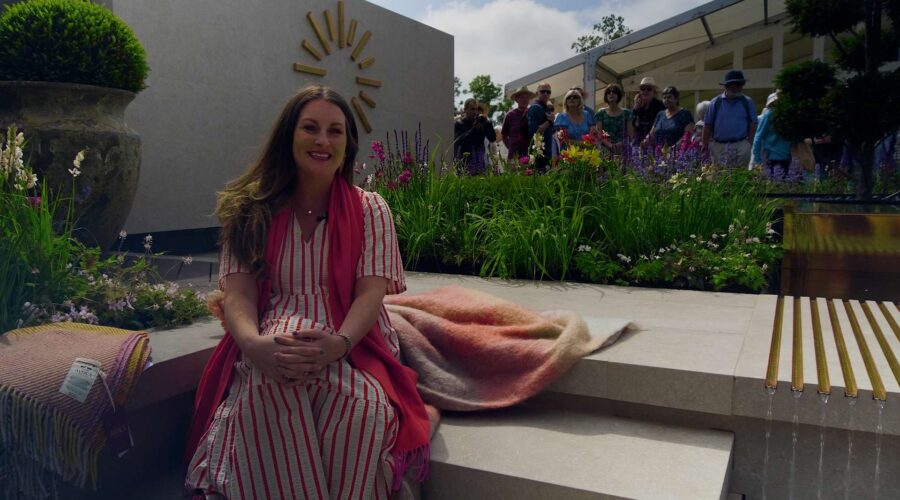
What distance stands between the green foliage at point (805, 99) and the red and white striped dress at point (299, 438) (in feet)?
17.8

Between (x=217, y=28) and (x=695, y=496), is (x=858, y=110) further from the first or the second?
(x=217, y=28)

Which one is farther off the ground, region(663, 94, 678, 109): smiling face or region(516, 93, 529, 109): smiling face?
region(516, 93, 529, 109): smiling face

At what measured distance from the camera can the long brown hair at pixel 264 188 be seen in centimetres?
188

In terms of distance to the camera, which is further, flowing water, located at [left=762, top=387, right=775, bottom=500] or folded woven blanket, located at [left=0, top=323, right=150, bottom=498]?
flowing water, located at [left=762, top=387, right=775, bottom=500]

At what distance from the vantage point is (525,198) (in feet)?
14.6

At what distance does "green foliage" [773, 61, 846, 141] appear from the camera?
5.83 metres

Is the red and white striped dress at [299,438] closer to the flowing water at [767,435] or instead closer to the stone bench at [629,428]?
the stone bench at [629,428]

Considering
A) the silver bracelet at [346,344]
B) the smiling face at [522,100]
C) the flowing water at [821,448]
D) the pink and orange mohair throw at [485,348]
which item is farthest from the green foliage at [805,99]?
the silver bracelet at [346,344]

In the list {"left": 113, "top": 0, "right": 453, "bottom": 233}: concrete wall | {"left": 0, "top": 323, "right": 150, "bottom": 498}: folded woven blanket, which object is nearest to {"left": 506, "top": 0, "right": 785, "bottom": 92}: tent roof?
{"left": 113, "top": 0, "right": 453, "bottom": 233}: concrete wall

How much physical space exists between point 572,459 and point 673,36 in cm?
1388

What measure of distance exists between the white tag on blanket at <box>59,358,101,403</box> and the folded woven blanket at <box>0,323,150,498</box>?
0.01m

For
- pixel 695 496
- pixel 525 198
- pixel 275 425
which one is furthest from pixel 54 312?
pixel 525 198

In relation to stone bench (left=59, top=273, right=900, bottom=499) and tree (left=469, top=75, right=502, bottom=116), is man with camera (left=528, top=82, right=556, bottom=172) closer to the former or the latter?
stone bench (left=59, top=273, right=900, bottom=499)

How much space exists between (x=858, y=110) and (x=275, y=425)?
18.8 ft
